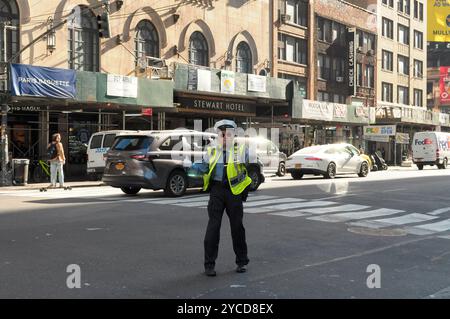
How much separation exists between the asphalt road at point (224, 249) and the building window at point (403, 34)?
4609cm

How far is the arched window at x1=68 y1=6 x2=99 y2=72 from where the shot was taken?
27.6m

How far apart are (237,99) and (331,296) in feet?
91.0

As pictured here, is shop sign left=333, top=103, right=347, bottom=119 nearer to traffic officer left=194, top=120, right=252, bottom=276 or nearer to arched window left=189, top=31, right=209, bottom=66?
arched window left=189, top=31, right=209, bottom=66

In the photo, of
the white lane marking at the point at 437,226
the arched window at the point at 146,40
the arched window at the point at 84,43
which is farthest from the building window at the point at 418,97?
the white lane marking at the point at 437,226

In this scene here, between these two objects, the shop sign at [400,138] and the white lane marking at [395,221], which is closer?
the white lane marking at [395,221]

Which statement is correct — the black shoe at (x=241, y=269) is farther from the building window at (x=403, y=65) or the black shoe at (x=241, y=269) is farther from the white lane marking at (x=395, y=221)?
the building window at (x=403, y=65)

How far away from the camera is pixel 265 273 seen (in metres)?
6.90

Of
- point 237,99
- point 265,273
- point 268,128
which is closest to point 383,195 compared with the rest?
point 265,273

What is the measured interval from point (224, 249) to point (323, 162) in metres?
16.8

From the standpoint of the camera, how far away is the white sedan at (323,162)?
24625 mm

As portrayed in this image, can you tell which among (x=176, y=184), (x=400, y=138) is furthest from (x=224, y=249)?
(x=400, y=138)

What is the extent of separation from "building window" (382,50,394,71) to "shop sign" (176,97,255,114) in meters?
24.7

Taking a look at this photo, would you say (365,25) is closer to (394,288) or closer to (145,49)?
(145,49)

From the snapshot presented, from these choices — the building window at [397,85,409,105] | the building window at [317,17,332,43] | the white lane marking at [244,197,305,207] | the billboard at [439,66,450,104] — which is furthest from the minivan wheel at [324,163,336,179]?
the billboard at [439,66,450,104]
